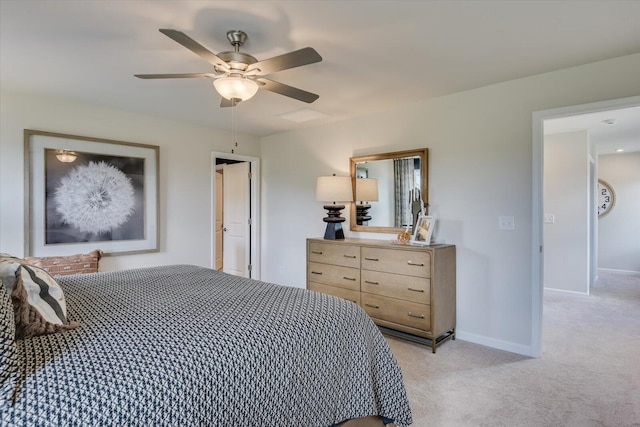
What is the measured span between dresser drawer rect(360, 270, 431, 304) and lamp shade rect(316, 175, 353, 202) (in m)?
0.85

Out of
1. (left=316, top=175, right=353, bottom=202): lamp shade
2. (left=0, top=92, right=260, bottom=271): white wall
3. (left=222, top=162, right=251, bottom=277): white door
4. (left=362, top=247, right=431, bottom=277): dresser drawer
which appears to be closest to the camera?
(left=362, top=247, right=431, bottom=277): dresser drawer

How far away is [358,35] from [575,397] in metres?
2.66

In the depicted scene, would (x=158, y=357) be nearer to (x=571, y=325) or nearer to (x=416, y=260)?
(x=416, y=260)

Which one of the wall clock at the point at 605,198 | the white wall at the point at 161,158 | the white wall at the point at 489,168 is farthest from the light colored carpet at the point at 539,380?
the wall clock at the point at 605,198

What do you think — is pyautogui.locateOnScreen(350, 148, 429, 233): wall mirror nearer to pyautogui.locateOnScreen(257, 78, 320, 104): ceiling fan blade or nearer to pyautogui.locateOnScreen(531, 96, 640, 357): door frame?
pyautogui.locateOnScreen(531, 96, 640, 357): door frame

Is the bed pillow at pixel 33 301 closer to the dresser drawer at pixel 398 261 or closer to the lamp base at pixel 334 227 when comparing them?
the dresser drawer at pixel 398 261

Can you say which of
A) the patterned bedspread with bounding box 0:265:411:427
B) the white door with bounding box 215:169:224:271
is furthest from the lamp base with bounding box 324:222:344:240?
the white door with bounding box 215:169:224:271

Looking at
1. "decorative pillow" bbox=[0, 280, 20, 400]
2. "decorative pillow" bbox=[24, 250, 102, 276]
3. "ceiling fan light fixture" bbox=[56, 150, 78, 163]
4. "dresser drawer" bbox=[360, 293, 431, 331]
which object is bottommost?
"dresser drawer" bbox=[360, 293, 431, 331]

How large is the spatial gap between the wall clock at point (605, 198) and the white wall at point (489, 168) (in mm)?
5155

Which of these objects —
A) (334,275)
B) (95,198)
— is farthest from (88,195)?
(334,275)

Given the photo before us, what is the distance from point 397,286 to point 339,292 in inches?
27.1

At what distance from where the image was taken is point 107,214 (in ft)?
11.8

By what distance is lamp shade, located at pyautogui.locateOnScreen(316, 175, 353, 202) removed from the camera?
371 cm

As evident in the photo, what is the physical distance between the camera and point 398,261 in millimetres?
3104
